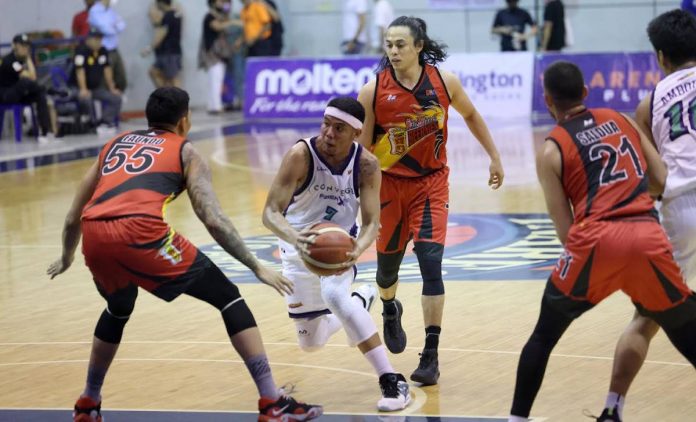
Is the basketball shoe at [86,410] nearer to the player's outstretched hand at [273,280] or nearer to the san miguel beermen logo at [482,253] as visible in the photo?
the player's outstretched hand at [273,280]

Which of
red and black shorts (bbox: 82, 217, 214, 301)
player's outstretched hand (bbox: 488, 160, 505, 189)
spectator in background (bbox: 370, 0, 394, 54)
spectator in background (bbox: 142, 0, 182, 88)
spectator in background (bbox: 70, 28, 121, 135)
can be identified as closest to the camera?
red and black shorts (bbox: 82, 217, 214, 301)

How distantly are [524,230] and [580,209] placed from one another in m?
6.28

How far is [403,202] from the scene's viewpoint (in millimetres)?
7676

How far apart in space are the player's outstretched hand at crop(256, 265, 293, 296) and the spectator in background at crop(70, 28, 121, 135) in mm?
15613

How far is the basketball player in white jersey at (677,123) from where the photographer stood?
20.5ft

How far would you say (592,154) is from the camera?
5559mm

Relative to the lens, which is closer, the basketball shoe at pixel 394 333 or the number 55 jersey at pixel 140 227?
the number 55 jersey at pixel 140 227

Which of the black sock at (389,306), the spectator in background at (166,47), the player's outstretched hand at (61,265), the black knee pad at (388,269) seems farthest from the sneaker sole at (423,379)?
the spectator in background at (166,47)

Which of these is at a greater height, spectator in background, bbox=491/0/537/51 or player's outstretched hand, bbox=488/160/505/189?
player's outstretched hand, bbox=488/160/505/189

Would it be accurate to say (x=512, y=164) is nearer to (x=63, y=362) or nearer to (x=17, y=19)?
(x=63, y=362)

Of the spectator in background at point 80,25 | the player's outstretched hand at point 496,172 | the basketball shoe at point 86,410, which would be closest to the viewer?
the basketball shoe at point 86,410

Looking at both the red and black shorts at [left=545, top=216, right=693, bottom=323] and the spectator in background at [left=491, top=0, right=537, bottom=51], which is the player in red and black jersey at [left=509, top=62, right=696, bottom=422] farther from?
the spectator in background at [left=491, top=0, right=537, bottom=51]

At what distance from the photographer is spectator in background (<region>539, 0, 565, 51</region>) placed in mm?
22547

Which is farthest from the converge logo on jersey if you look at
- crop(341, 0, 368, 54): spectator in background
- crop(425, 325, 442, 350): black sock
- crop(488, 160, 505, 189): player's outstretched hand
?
crop(425, 325, 442, 350): black sock
